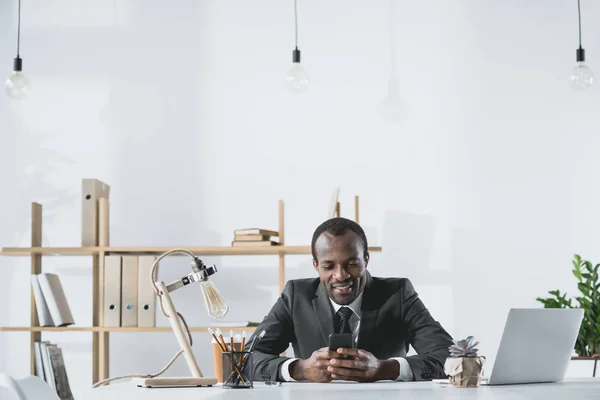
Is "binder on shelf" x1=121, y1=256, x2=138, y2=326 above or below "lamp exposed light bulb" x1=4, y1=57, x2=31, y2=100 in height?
below

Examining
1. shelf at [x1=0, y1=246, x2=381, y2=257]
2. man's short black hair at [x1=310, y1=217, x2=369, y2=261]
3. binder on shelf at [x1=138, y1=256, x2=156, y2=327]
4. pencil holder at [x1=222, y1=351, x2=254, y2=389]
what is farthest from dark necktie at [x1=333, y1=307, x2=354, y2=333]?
binder on shelf at [x1=138, y1=256, x2=156, y2=327]

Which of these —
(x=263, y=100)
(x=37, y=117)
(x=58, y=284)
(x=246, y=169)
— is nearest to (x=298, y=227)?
(x=246, y=169)

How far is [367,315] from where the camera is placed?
3.24 m

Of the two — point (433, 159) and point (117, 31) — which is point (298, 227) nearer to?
point (433, 159)

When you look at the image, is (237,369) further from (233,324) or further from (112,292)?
(112,292)

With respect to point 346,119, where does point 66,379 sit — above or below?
below

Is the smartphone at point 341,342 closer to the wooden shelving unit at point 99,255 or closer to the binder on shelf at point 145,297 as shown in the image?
the wooden shelving unit at point 99,255

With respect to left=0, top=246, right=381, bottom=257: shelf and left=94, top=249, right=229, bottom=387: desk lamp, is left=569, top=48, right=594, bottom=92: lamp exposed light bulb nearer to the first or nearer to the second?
left=0, top=246, right=381, bottom=257: shelf

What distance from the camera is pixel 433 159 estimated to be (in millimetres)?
4832

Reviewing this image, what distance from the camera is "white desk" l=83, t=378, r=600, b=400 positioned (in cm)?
208

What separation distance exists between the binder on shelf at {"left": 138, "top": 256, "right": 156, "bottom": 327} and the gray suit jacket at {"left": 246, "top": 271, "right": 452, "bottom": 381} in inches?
51.9

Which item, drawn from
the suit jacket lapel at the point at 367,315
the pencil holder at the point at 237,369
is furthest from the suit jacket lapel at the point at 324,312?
the pencil holder at the point at 237,369

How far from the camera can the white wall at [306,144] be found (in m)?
4.79

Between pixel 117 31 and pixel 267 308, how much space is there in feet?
5.85
